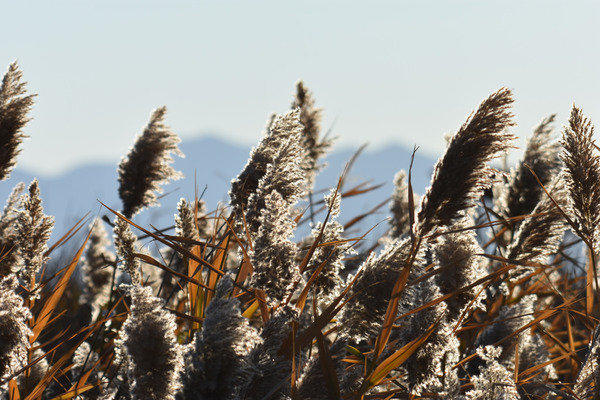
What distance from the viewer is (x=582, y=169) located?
176 centimetres

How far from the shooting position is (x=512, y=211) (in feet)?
11.7

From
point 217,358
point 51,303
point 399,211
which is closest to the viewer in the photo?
point 217,358

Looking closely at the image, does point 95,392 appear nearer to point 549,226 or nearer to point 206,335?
point 206,335

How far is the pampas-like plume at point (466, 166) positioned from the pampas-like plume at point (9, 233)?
1.57 m

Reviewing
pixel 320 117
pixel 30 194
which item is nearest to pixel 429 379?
pixel 30 194

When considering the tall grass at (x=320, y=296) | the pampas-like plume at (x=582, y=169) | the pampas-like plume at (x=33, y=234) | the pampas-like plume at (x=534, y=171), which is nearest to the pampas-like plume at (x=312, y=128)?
the pampas-like plume at (x=534, y=171)

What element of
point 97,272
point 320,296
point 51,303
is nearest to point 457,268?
point 320,296

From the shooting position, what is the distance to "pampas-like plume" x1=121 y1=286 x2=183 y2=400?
4.04 ft

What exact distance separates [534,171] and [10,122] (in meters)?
2.64

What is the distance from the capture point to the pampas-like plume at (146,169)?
3348mm

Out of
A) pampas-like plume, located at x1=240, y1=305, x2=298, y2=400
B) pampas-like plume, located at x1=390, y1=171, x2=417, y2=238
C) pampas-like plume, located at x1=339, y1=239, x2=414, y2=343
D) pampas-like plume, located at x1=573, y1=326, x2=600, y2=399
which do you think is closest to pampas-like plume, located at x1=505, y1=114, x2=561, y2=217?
pampas-like plume, located at x1=390, y1=171, x2=417, y2=238

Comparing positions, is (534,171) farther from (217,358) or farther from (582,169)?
(217,358)

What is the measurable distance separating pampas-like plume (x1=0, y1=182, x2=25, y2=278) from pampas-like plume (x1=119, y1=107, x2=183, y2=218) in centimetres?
52

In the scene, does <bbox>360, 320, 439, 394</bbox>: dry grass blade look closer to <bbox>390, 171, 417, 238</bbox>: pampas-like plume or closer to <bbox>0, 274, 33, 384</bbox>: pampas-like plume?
<bbox>0, 274, 33, 384</bbox>: pampas-like plume
